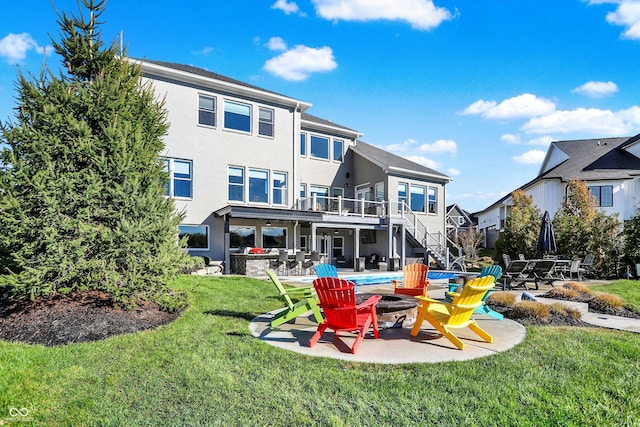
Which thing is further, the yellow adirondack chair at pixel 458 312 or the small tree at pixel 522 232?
the small tree at pixel 522 232

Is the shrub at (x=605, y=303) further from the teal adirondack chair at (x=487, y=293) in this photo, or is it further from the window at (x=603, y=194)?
the window at (x=603, y=194)

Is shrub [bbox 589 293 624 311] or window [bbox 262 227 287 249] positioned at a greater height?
window [bbox 262 227 287 249]

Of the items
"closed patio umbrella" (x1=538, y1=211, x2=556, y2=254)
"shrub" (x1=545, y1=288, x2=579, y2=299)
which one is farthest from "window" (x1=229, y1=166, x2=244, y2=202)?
"closed patio umbrella" (x1=538, y1=211, x2=556, y2=254)

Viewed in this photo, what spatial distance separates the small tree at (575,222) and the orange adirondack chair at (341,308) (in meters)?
16.8

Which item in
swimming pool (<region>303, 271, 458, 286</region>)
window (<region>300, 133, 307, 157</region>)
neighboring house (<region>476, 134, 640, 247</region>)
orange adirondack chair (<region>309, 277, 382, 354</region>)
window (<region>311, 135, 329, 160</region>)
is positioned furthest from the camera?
neighboring house (<region>476, 134, 640, 247</region>)

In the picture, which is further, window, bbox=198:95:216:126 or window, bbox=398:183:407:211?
window, bbox=398:183:407:211

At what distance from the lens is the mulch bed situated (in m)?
5.82

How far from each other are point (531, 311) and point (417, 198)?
17.8 meters

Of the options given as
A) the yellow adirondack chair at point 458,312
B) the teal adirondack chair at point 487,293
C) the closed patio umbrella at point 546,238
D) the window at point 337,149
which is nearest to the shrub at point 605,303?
the teal adirondack chair at point 487,293

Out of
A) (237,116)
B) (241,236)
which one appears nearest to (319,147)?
(237,116)

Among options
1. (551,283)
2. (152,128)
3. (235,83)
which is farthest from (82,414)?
(235,83)

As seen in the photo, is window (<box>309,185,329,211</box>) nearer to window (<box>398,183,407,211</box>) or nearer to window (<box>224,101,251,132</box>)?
window (<box>398,183,407,211</box>)

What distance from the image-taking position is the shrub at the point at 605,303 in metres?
8.62

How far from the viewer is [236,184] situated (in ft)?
61.3
